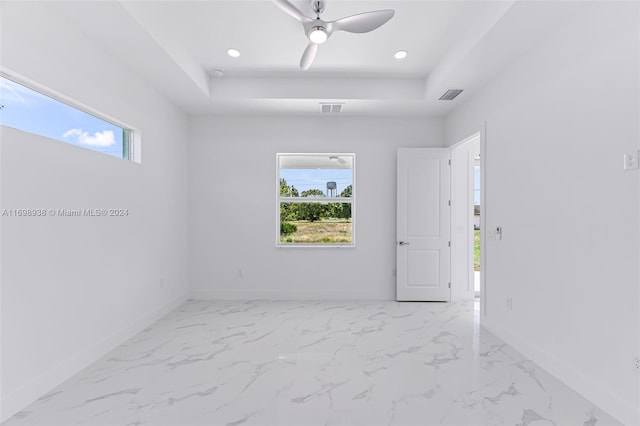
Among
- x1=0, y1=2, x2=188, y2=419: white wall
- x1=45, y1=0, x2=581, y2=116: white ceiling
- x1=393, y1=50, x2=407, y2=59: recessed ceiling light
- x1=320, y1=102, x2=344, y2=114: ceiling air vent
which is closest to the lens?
x1=0, y1=2, x2=188, y2=419: white wall

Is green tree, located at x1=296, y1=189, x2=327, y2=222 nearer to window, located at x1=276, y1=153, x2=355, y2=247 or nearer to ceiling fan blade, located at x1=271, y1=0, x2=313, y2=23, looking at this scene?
window, located at x1=276, y1=153, x2=355, y2=247

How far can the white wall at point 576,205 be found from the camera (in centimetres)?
182

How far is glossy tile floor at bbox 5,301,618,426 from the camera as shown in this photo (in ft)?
→ 6.12

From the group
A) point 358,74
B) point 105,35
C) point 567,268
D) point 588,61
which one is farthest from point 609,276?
point 105,35

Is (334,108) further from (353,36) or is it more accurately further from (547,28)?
(547,28)

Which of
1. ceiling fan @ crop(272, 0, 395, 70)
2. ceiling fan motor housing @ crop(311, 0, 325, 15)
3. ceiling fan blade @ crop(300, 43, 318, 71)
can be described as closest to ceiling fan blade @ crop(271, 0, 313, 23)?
ceiling fan @ crop(272, 0, 395, 70)

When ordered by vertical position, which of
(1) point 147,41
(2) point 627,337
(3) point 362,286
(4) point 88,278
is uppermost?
(1) point 147,41

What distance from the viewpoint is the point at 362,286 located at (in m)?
4.40

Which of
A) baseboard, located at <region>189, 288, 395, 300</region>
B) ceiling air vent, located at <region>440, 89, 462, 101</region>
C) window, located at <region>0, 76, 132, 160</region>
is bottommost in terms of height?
baseboard, located at <region>189, 288, 395, 300</region>

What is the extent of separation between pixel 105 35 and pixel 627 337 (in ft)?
13.6

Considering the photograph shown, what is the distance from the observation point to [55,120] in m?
2.26

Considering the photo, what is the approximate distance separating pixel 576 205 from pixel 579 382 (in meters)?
1.21

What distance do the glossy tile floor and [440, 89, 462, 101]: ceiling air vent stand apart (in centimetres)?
261

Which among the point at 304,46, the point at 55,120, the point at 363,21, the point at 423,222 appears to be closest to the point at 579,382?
the point at 423,222
